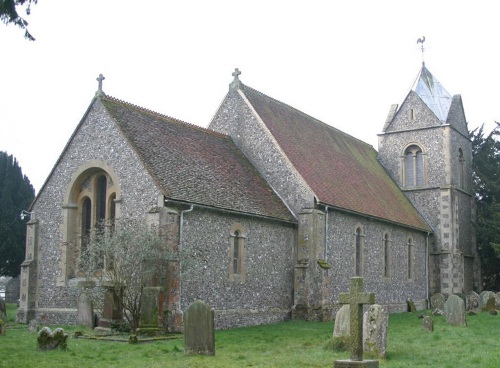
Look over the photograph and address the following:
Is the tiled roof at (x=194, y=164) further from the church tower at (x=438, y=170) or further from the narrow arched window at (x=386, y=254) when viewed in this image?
the church tower at (x=438, y=170)

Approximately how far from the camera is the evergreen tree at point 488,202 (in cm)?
3569

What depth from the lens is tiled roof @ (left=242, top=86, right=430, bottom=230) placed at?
26.2m

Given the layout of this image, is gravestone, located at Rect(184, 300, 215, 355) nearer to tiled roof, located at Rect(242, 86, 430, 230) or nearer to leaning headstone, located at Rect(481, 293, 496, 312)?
tiled roof, located at Rect(242, 86, 430, 230)

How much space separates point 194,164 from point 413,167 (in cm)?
1748

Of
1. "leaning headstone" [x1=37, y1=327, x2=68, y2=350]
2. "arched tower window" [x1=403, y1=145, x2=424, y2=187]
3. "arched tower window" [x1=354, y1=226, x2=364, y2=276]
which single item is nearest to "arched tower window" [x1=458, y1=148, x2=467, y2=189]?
"arched tower window" [x1=403, y1=145, x2=424, y2=187]

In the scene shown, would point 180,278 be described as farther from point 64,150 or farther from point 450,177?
point 450,177

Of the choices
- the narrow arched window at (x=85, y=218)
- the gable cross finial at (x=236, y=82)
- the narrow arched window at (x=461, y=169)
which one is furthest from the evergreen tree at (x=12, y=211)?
the narrow arched window at (x=461, y=169)

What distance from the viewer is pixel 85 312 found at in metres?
19.8

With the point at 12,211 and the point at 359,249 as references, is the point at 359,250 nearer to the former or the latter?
the point at 359,249

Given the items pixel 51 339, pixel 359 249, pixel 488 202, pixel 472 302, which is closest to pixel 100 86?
pixel 51 339

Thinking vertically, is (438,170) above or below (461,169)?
below

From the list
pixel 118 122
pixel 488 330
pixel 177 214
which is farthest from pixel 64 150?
pixel 488 330

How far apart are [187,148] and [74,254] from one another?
5210mm

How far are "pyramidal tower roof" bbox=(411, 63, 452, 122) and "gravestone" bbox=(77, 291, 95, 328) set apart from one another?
23.2 metres
